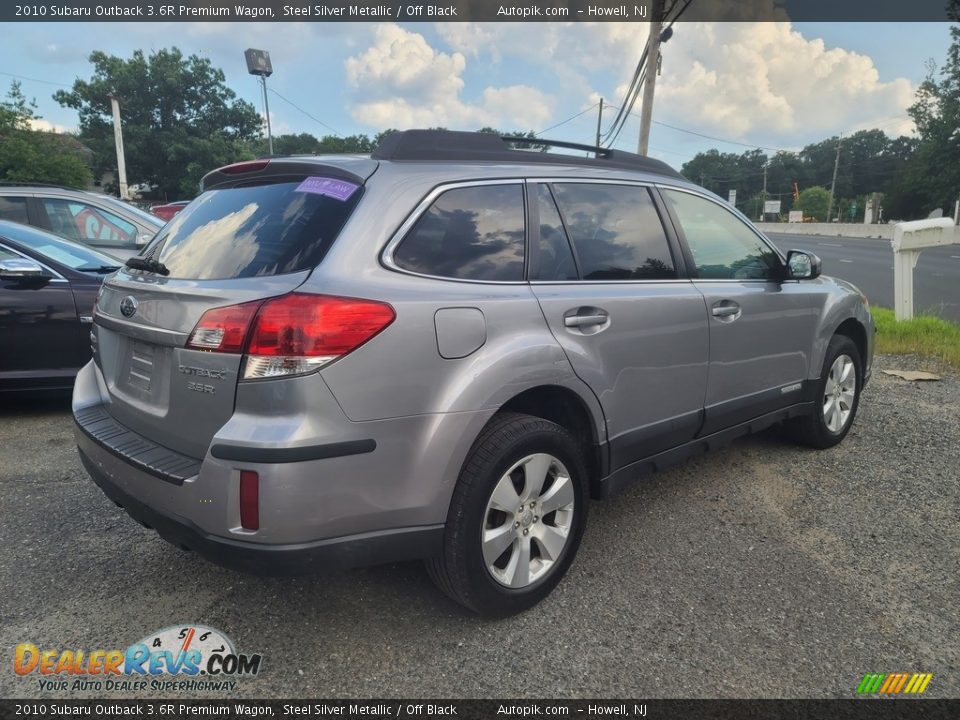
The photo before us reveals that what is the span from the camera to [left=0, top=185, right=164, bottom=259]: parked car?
643 cm

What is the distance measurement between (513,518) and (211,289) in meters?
1.35

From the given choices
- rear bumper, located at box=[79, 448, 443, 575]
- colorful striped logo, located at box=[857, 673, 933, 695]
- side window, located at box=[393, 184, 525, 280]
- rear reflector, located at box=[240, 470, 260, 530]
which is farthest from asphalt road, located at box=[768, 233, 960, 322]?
rear reflector, located at box=[240, 470, 260, 530]

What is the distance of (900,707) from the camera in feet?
6.99

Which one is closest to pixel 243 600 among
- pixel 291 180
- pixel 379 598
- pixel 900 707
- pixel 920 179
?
pixel 379 598

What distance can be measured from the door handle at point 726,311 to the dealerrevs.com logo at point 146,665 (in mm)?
2575

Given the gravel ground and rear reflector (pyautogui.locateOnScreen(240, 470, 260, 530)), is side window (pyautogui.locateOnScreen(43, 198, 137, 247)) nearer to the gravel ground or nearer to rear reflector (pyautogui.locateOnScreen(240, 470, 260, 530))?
the gravel ground

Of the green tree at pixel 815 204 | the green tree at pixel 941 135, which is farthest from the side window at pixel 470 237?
the green tree at pixel 815 204

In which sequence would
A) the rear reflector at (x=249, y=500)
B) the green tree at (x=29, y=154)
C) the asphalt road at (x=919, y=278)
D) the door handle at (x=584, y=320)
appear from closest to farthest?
the rear reflector at (x=249, y=500), the door handle at (x=584, y=320), the asphalt road at (x=919, y=278), the green tree at (x=29, y=154)

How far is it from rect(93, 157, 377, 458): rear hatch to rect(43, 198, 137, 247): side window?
15.7 ft

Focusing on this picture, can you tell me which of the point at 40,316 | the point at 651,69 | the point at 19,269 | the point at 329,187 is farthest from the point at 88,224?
the point at 651,69

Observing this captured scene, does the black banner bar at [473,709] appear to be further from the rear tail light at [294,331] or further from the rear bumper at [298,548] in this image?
the rear tail light at [294,331]

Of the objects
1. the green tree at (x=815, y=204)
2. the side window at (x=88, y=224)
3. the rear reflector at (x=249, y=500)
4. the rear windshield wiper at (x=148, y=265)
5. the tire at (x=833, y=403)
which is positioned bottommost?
the tire at (x=833, y=403)

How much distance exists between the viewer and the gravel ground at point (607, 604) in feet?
7.34

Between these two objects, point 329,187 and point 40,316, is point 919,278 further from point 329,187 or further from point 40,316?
point 40,316
